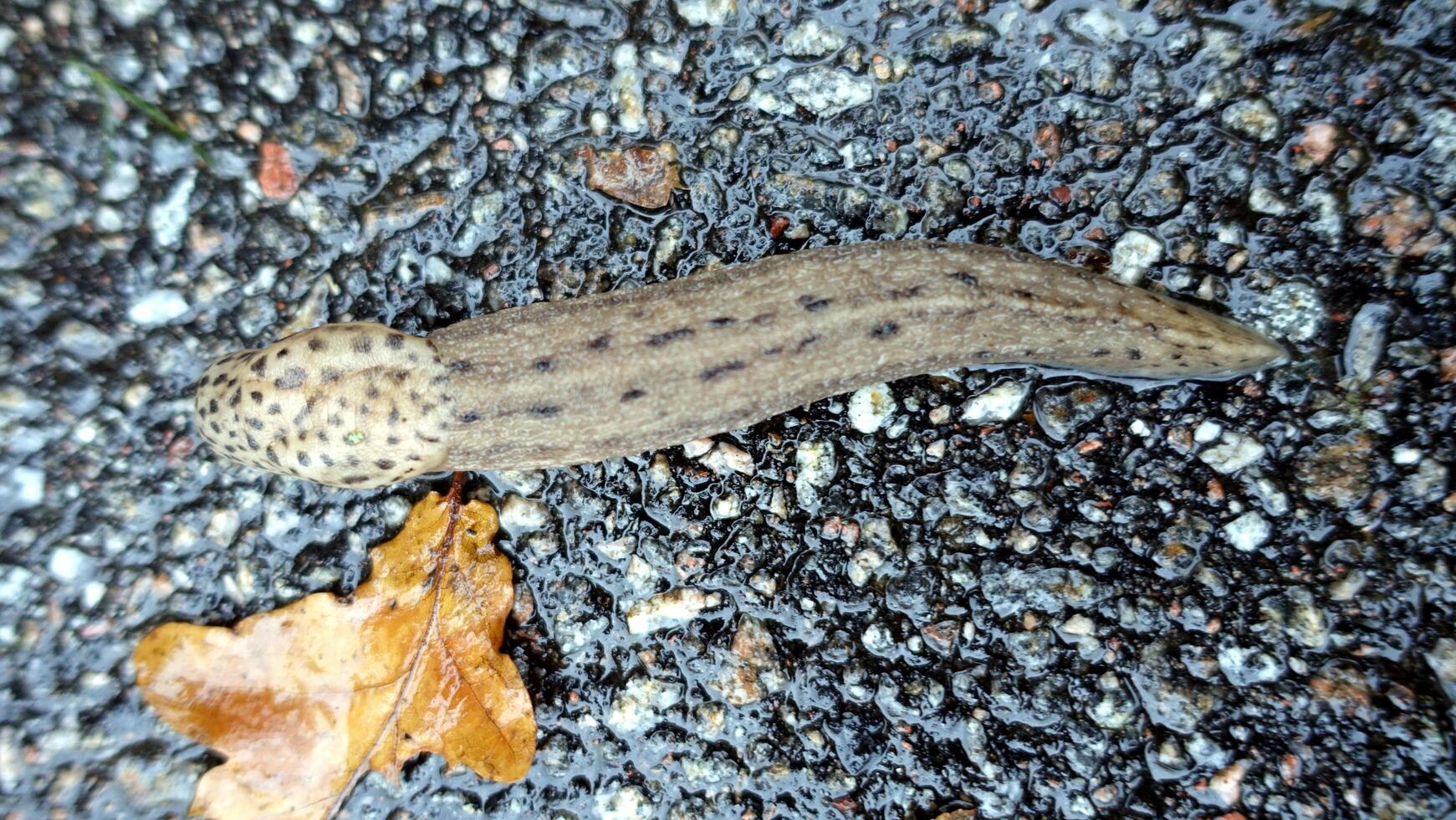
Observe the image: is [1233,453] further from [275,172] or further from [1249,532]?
[275,172]

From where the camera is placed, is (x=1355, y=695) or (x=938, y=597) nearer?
(x=1355, y=695)

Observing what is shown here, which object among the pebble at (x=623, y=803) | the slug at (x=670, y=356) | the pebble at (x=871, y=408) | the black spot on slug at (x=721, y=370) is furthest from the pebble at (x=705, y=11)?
the pebble at (x=623, y=803)

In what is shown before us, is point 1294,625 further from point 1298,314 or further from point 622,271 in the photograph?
point 622,271

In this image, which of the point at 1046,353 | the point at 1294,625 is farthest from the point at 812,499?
the point at 1294,625

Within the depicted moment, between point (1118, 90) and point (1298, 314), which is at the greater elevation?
point (1118, 90)

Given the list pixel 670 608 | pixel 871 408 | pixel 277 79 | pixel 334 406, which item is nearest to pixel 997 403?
pixel 871 408

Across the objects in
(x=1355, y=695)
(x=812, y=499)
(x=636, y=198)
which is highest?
(x=636, y=198)

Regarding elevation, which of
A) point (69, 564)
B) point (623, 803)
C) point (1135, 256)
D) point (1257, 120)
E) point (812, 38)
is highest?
point (812, 38)
